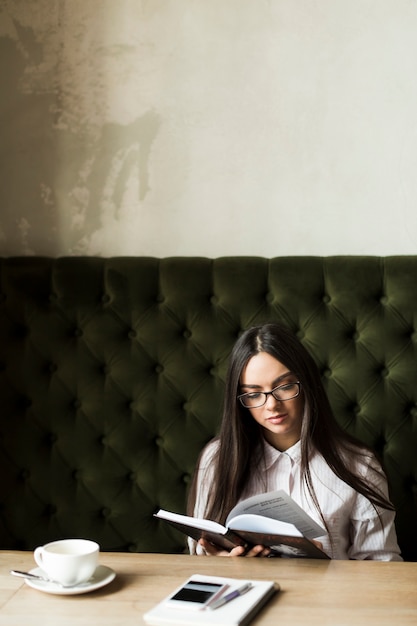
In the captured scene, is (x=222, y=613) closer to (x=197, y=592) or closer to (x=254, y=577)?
(x=197, y=592)

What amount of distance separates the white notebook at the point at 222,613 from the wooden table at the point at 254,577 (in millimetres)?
19

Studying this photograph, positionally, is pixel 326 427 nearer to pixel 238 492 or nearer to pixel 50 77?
pixel 238 492

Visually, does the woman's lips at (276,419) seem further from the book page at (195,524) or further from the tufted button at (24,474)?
the tufted button at (24,474)

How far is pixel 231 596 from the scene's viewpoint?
1.28 metres

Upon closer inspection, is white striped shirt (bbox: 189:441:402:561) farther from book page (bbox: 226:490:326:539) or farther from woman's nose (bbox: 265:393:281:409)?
book page (bbox: 226:490:326:539)

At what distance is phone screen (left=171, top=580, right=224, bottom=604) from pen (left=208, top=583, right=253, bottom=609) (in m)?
0.02

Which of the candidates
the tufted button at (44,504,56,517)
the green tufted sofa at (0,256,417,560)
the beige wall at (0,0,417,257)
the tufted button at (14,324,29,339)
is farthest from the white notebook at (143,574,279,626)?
the beige wall at (0,0,417,257)

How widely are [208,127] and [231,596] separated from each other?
1.68 metres

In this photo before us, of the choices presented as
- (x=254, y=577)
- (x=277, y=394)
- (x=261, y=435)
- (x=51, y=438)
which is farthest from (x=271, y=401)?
(x=51, y=438)

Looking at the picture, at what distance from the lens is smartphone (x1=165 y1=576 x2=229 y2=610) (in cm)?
125

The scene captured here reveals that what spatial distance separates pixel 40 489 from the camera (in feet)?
7.83

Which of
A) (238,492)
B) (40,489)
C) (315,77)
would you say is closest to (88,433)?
(40,489)

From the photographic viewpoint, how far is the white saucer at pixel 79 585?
132 centimetres

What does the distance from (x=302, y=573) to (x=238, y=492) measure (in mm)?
537
